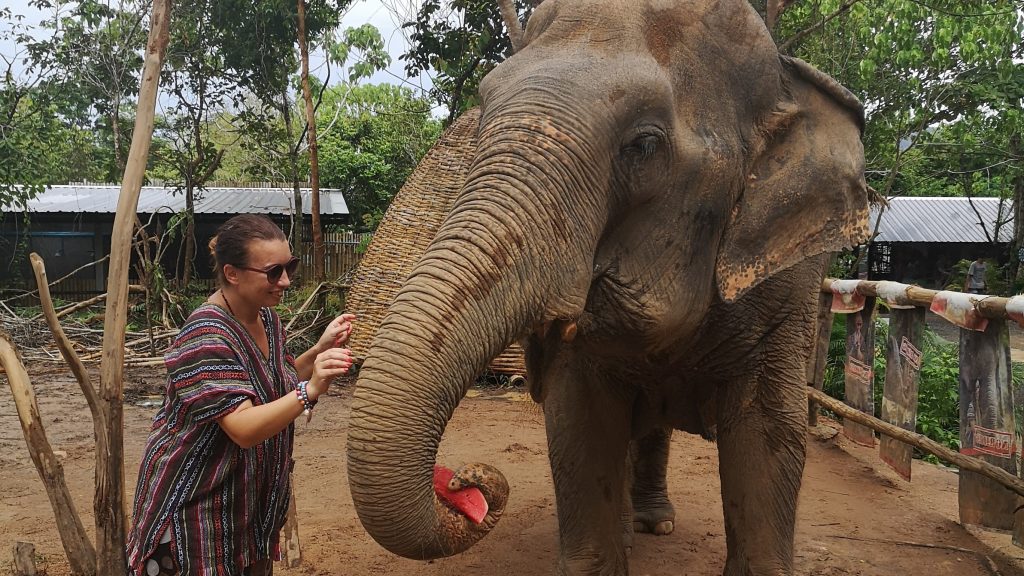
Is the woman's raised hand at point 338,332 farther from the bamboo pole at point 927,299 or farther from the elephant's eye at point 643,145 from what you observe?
the bamboo pole at point 927,299

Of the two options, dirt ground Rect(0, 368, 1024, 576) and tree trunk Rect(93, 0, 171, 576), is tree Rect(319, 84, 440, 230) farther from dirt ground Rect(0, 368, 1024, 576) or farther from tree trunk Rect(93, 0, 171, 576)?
tree trunk Rect(93, 0, 171, 576)

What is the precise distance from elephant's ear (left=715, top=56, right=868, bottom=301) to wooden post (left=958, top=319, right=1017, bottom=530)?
7.68ft

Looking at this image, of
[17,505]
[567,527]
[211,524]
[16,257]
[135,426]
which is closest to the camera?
[211,524]

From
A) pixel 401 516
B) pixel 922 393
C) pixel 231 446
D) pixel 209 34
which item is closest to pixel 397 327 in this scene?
pixel 401 516

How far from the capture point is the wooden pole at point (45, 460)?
3.15 meters

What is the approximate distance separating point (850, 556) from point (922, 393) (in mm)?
3926

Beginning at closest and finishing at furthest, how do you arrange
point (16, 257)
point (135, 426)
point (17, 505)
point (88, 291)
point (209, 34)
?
point (17, 505), point (135, 426), point (209, 34), point (16, 257), point (88, 291)

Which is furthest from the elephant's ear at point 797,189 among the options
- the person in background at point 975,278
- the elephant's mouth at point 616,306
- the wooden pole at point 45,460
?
the person in background at point 975,278

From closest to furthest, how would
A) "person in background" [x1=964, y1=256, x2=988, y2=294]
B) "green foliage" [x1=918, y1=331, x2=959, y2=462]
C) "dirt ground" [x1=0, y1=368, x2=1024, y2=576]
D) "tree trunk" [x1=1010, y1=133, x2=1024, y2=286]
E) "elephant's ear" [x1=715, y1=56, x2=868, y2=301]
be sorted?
"elephant's ear" [x1=715, y1=56, x2=868, y2=301] → "dirt ground" [x1=0, y1=368, x2=1024, y2=576] → "green foliage" [x1=918, y1=331, x2=959, y2=462] → "person in background" [x1=964, y1=256, x2=988, y2=294] → "tree trunk" [x1=1010, y1=133, x2=1024, y2=286]

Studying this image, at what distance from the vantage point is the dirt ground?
448cm

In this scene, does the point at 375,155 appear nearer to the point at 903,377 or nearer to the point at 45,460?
the point at 903,377

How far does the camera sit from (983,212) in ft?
74.2

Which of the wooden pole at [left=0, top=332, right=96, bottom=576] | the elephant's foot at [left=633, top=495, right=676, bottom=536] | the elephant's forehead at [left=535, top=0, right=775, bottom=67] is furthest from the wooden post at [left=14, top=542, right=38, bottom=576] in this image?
the elephant's foot at [left=633, top=495, right=676, bottom=536]

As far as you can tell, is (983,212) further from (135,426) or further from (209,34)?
(135,426)
